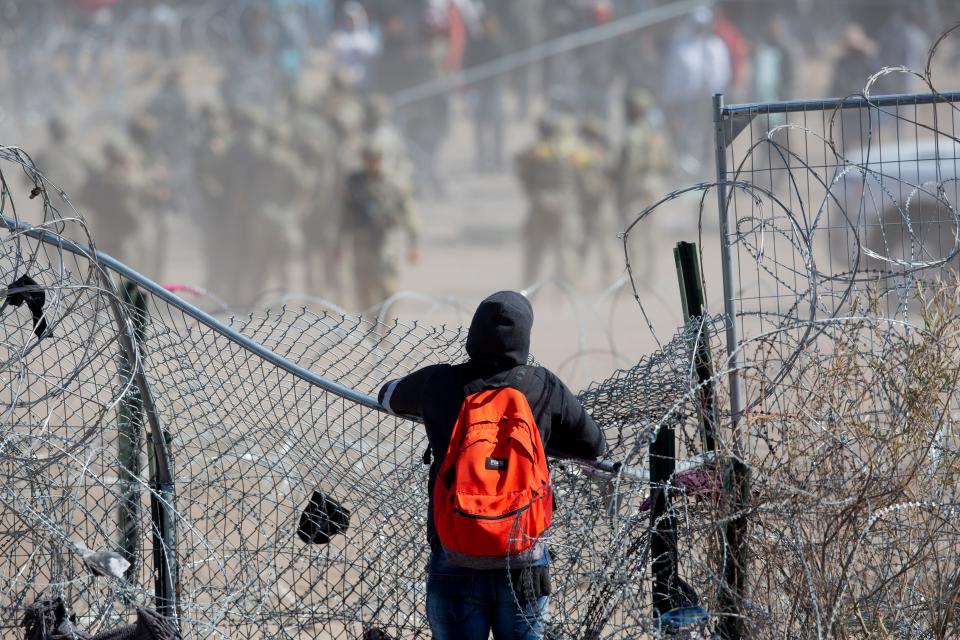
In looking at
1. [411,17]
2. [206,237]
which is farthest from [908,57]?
[206,237]

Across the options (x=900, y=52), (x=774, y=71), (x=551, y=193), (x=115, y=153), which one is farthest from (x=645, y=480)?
(x=774, y=71)

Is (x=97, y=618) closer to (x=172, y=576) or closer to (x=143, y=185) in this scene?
(x=172, y=576)

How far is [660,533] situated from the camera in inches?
127

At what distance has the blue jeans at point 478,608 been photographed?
328 centimetres

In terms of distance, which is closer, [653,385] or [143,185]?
[653,385]

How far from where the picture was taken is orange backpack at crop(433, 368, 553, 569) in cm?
316

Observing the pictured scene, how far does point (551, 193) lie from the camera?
13.8m

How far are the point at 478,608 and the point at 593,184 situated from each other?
1101 cm

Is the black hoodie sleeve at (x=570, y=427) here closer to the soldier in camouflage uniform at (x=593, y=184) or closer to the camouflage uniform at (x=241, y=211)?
the soldier in camouflage uniform at (x=593, y=184)

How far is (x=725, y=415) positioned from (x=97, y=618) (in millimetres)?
1905

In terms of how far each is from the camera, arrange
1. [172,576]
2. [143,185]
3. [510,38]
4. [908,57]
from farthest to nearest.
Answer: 1. [510,38]
2. [908,57]
3. [143,185]
4. [172,576]

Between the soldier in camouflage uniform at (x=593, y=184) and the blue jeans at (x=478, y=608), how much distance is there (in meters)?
10.8

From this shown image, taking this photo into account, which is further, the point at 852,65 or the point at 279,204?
the point at 852,65

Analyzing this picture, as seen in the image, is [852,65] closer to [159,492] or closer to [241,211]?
[241,211]
